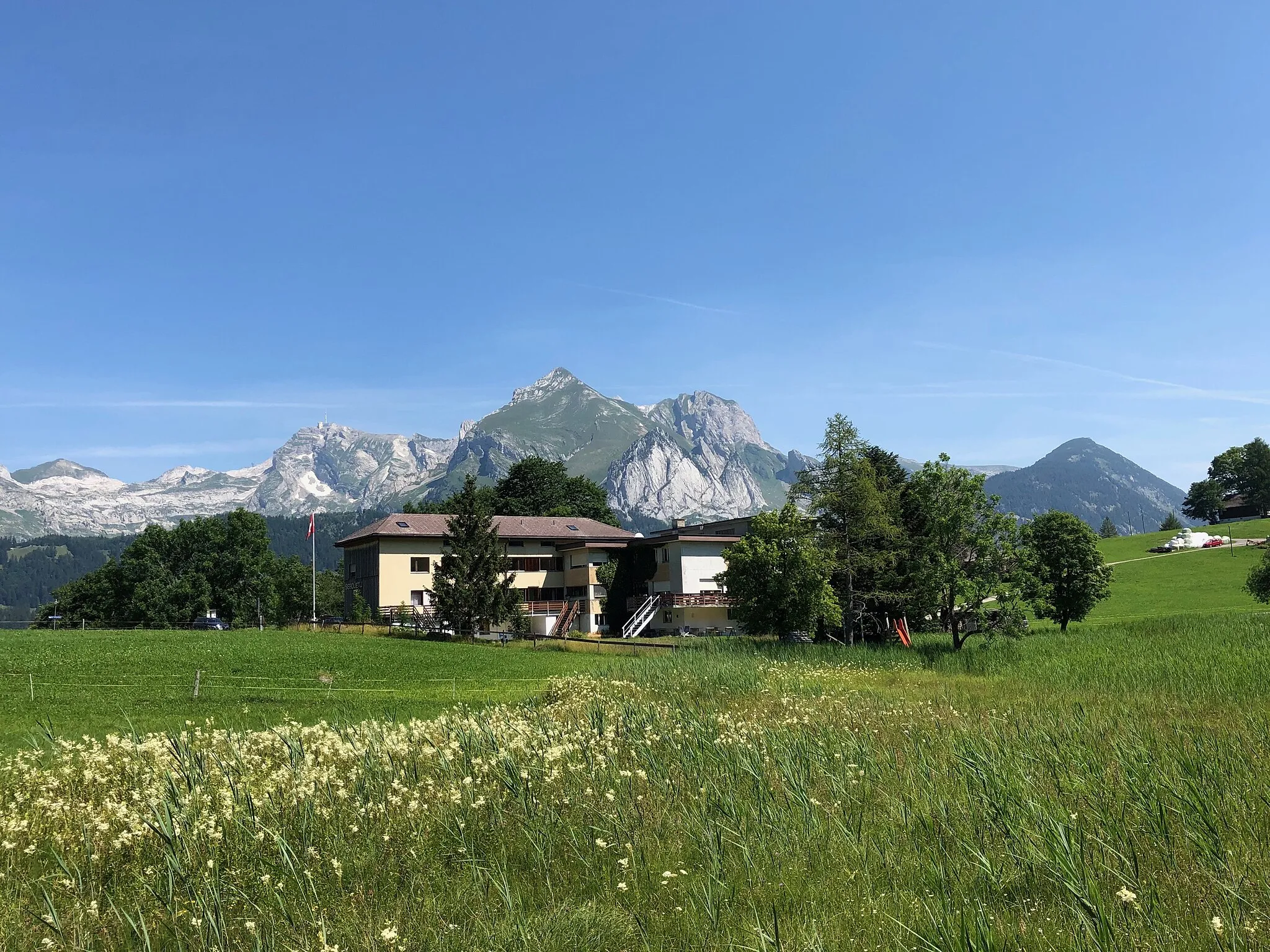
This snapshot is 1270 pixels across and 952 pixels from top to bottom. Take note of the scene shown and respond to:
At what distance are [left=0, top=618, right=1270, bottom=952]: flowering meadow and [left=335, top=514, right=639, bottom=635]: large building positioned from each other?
56.2m

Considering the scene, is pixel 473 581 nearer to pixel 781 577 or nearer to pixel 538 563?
pixel 538 563

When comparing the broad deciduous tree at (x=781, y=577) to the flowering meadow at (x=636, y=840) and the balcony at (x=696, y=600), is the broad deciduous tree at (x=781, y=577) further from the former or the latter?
the flowering meadow at (x=636, y=840)

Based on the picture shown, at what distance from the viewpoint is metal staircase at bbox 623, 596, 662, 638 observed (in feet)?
200

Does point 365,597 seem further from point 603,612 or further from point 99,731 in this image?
point 99,731

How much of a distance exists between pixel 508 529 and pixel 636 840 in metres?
65.6

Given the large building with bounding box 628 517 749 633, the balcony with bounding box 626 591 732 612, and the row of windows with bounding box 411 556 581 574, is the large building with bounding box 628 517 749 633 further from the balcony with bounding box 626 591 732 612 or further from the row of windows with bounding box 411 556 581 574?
the row of windows with bounding box 411 556 581 574

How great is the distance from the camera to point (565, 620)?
65688 millimetres

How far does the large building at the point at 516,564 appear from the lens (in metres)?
67.1

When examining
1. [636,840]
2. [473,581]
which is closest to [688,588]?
[473,581]

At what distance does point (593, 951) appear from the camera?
5.02 meters

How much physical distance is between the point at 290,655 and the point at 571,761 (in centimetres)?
3079

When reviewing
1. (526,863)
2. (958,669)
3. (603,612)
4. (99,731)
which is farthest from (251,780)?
(603,612)

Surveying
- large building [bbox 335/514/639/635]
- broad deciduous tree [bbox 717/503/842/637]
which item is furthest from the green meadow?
large building [bbox 335/514/639/635]

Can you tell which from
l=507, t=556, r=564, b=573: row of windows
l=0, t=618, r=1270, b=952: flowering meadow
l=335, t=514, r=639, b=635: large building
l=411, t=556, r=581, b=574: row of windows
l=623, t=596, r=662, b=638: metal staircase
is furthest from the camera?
l=507, t=556, r=564, b=573: row of windows
